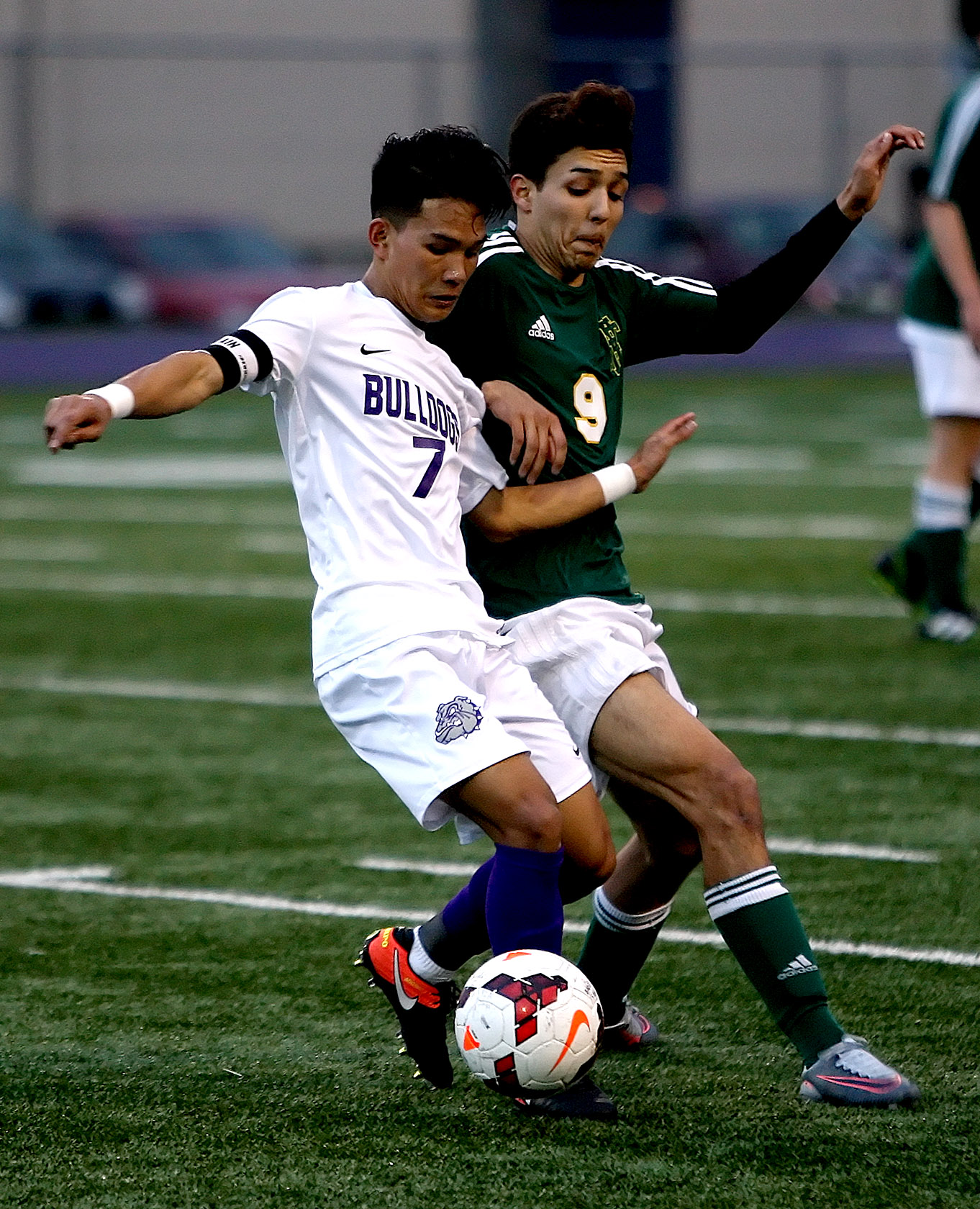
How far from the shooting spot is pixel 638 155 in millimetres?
27344

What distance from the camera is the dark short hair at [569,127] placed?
4.43 meters

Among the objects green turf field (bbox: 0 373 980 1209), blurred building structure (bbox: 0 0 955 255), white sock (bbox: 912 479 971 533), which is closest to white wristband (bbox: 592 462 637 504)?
green turf field (bbox: 0 373 980 1209)

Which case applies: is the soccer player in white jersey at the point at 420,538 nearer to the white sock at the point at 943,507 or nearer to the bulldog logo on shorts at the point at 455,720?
the bulldog logo on shorts at the point at 455,720

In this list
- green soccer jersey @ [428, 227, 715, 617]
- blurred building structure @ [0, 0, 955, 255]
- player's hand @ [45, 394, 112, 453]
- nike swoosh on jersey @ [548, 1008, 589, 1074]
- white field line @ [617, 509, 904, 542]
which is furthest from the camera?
blurred building structure @ [0, 0, 955, 255]

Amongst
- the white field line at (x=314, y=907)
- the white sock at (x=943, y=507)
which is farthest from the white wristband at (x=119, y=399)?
the white sock at (x=943, y=507)

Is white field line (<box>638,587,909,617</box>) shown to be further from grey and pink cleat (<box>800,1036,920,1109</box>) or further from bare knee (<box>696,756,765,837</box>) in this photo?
grey and pink cleat (<box>800,1036,920,1109</box>)

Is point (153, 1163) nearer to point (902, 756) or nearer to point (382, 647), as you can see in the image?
point (382, 647)

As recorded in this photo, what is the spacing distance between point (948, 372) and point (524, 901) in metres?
5.30

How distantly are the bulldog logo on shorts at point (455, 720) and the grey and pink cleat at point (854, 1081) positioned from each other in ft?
2.96

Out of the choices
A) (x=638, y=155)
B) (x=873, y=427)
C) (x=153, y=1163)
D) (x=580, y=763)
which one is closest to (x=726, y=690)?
(x=580, y=763)

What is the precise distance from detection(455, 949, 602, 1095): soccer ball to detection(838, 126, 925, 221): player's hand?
172 centimetres

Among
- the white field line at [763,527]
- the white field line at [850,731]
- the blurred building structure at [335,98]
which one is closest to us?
the white field line at [850,731]

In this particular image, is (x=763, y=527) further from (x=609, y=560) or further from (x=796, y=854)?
(x=609, y=560)

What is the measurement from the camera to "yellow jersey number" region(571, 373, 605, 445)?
452cm
